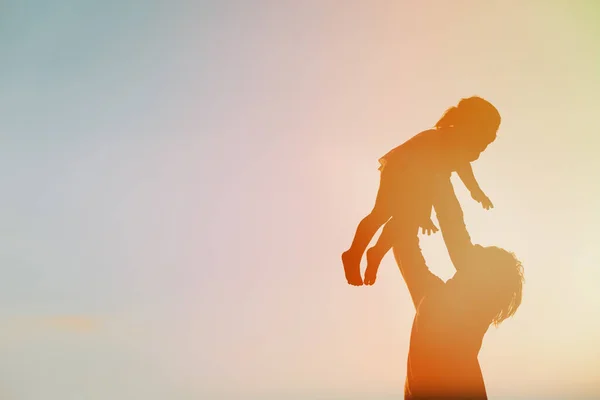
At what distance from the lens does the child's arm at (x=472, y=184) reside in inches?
196

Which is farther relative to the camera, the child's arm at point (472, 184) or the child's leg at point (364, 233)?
the child's arm at point (472, 184)

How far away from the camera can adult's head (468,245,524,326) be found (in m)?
4.57

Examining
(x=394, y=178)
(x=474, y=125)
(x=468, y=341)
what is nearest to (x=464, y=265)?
(x=468, y=341)

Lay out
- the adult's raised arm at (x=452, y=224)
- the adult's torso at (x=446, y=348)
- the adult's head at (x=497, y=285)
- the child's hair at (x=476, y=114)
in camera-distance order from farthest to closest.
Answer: the child's hair at (x=476, y=114) < the adult's raised arm at (x=452, y=224) < the adult's head at (x=497, y=285) < the adult's torso at (x=446, y=348)

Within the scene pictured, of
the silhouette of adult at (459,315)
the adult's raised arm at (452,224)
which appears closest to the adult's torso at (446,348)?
the silhouette of adult at (459,315)

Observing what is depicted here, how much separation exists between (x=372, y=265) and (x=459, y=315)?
0.82 meters

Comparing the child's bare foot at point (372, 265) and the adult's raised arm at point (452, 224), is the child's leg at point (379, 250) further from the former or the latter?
the adult's raised arm at point (452, 224)

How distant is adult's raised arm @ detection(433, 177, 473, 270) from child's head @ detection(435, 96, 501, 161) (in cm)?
38

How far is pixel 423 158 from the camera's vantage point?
4.88 meters

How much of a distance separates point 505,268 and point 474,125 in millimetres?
1284

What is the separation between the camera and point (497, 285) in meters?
4.57

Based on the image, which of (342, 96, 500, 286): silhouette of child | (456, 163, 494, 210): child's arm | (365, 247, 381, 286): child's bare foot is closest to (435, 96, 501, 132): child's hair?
(342, 96, 500, 286): silhouette of child

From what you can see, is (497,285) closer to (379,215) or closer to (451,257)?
(451,257)

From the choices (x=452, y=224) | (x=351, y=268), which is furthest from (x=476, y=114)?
(x=351, y=268)
